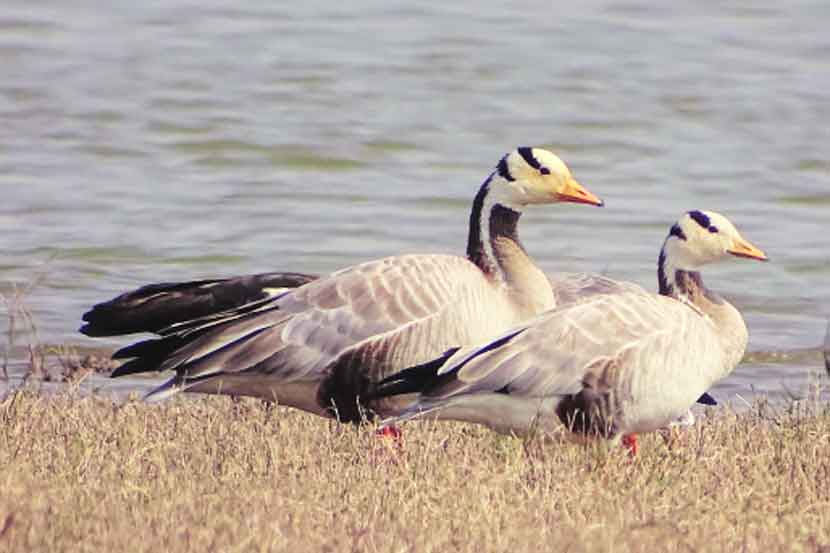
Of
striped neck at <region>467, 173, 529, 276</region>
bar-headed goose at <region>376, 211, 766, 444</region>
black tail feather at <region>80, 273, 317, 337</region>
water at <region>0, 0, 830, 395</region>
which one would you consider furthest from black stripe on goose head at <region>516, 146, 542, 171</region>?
water at <region>0, 0, 830, 395</region>

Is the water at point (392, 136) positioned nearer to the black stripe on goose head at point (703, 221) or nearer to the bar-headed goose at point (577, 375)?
the black stripe on goose head at point (703, 221)

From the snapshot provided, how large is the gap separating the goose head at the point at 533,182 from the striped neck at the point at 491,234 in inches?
1.2

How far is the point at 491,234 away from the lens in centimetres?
848

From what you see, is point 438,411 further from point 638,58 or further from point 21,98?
point 638,58

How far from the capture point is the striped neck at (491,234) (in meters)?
8.40

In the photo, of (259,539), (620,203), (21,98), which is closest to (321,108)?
(21,98)

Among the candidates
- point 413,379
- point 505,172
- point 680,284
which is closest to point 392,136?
point 505,172

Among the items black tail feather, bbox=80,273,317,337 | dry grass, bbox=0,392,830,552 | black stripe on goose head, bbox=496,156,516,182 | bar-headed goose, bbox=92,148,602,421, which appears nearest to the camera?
dry grass, bbox=0,392,830,552

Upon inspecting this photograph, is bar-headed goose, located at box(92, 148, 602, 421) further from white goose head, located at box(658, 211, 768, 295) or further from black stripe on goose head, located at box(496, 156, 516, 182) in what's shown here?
white goose head, located at box(658, 211, 768, 295)

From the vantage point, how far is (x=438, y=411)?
722 centimetres

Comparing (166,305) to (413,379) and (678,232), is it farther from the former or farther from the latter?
(678,232)

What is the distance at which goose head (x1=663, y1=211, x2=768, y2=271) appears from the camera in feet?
26.7

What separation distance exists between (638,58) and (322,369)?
491 inches

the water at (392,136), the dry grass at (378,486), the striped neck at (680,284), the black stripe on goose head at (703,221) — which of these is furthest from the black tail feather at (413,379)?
the water at (392,136)
